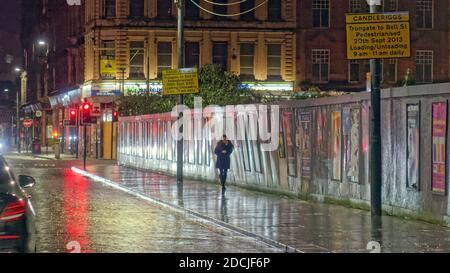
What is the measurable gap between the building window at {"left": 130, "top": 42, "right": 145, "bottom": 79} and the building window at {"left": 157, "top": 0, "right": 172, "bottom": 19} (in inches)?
110

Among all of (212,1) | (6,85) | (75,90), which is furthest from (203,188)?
(6,85)

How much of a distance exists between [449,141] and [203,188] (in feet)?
44.4

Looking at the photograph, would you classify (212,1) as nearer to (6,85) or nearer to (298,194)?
(298,194)

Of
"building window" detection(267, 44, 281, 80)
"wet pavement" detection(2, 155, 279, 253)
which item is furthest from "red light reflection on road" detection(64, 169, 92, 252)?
"building window" detection(267, 44, 281, 80)

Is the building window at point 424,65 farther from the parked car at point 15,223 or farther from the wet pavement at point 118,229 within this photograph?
the parked car at point 15,223

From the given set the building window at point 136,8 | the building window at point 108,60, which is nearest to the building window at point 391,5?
the building window at point 136,8

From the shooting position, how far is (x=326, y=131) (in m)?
22.5

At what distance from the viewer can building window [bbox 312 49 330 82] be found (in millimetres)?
61844

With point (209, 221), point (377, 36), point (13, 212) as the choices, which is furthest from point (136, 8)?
point (13, 212)

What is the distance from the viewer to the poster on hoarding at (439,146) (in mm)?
16797

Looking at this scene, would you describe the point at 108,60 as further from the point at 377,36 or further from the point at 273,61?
the point at 377,36

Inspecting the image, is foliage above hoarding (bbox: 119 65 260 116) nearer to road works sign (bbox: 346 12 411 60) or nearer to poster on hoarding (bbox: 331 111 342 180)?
poster on hoarding (bbox: 331 111 342 180)

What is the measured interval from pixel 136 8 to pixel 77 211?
43.7 metres

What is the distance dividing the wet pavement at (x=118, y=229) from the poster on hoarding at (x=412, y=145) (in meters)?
4.15
